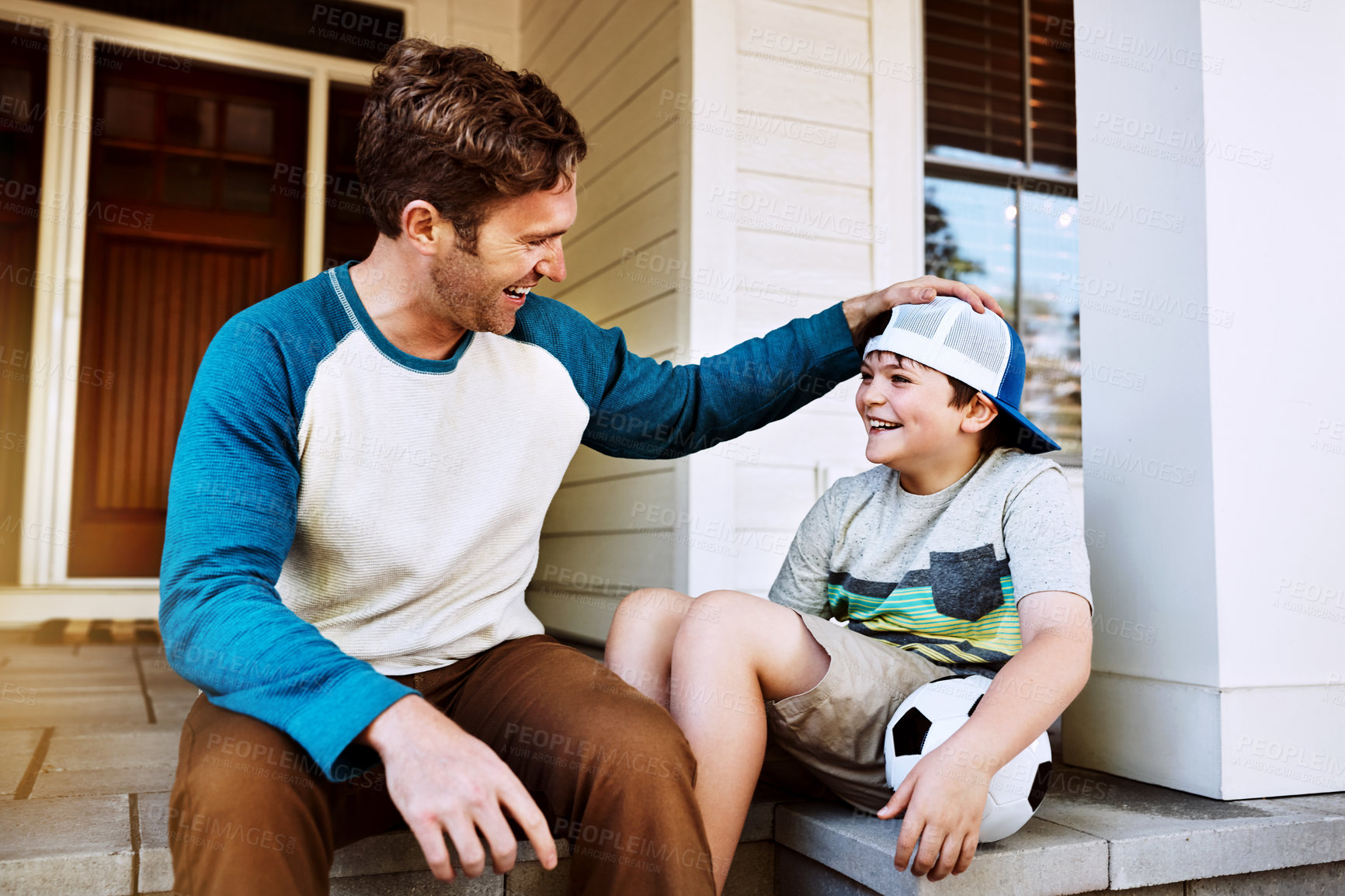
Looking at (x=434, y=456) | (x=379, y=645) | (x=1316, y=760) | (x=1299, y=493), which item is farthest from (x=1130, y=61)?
(x=379, y=645)

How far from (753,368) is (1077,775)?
3.11 ft

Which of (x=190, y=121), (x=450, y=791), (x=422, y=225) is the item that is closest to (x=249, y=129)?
(x=190, y=121)

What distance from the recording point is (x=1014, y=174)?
3607 mm

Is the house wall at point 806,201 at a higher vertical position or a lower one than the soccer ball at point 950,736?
higher

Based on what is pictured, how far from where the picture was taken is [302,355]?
1.28 metres

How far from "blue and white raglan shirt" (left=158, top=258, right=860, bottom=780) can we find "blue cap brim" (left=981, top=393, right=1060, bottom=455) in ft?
0.88

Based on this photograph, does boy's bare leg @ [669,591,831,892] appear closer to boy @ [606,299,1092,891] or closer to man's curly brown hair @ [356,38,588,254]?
boy @ [606,299,1092,891]

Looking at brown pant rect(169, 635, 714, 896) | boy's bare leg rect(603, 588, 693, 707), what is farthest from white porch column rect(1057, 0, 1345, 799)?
brown pant rect(169, 635, 714, 896)

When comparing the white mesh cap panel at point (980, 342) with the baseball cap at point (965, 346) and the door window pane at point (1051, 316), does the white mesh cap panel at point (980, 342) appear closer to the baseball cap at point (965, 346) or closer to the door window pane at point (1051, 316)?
the baseball cap at point (965, 346)

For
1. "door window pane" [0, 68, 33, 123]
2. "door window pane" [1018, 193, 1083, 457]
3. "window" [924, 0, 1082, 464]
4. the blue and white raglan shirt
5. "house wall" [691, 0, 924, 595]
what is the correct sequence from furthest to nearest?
"door window pane" [0, 68, 33, 123], "door window pane" [1018, 193, 1083, 457], "window" [924, 0, 1082, 464], "house wall" [691, 0, 924, 595], the blue and white raglan shirt

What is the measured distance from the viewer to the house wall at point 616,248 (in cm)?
296

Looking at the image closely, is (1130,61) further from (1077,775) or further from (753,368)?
(1077,775)

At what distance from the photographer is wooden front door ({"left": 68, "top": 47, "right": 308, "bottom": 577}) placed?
13.4 feet

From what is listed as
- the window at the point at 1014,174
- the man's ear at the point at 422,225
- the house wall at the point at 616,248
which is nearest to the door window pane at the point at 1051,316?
the window at the point at 1014,174
